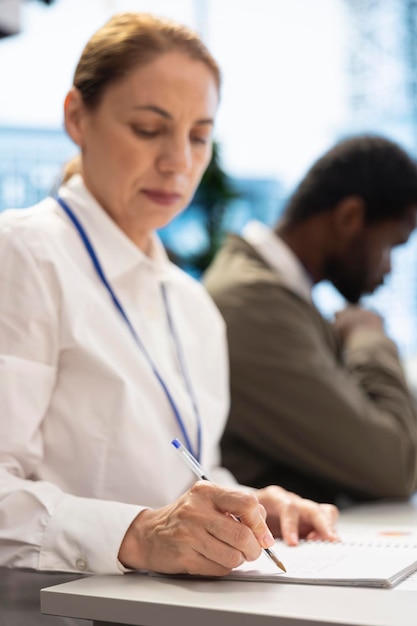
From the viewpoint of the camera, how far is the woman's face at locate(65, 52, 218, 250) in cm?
132

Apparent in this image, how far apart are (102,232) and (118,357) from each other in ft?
0.70

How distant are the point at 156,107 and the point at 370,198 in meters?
1.00

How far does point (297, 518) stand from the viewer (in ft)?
4.13

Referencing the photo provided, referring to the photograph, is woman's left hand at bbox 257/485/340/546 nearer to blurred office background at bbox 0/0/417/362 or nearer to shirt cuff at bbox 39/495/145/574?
shirt cuff at bbox 39/495/145/574

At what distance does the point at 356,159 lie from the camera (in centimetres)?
224

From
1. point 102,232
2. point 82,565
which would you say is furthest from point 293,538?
point 102,232

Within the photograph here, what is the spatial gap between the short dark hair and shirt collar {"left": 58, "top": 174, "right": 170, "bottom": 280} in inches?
37.8

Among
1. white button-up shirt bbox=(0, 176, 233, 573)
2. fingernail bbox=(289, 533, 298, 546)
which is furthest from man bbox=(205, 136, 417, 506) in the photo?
fingernail bbox=(289, 533, 298, 546)

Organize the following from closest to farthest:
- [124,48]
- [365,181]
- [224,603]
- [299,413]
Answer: [224,603] < [124,48] < [299,413] < [365,181]

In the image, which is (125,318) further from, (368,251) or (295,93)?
(295,93)

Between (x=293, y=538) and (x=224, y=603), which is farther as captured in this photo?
(x=293, y=538)

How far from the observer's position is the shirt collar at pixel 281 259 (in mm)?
2121

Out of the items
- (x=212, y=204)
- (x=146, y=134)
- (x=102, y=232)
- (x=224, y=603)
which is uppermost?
(x=146, y=134)

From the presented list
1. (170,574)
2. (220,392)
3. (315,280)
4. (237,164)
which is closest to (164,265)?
(220,392)
